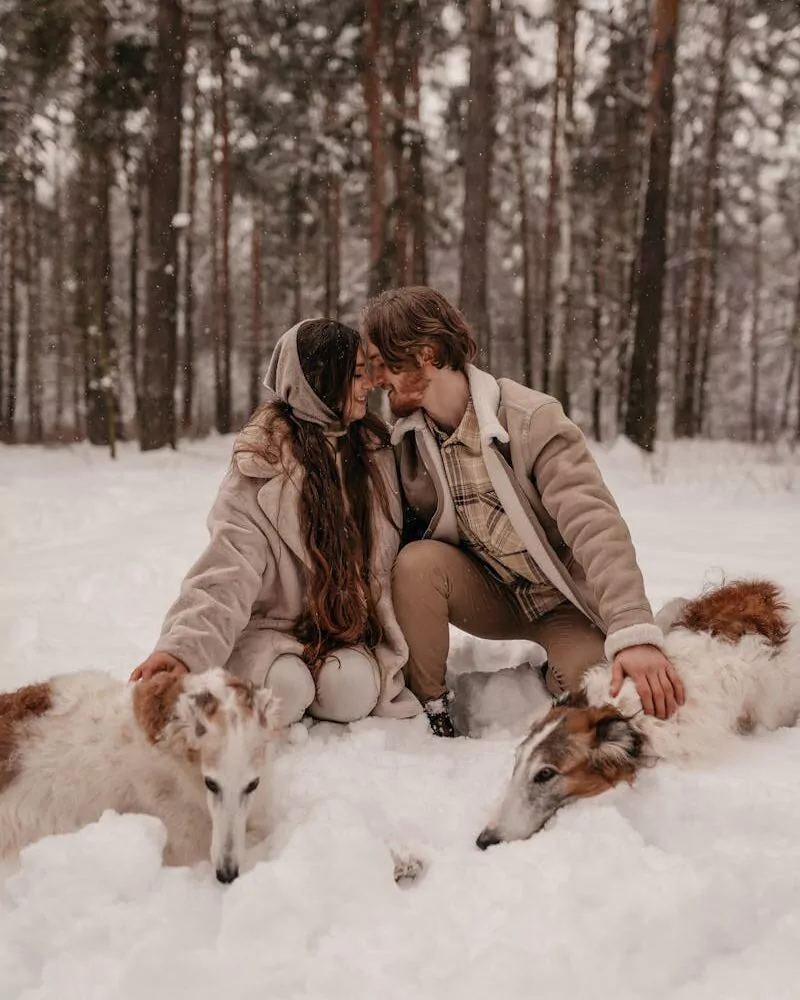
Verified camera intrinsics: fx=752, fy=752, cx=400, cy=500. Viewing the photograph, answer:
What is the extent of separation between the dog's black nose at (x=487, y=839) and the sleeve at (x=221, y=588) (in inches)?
49.0

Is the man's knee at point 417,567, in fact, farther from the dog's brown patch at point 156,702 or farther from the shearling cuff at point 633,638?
the dog's brown patch at point 156,702

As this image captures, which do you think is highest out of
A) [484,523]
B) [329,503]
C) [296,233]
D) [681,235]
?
[681,235]

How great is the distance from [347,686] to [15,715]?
1.30 meters

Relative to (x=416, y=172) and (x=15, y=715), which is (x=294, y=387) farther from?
(x=416, y=172)

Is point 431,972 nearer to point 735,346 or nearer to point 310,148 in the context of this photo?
point 310,148

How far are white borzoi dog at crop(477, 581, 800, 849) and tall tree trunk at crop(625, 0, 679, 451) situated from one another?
7.89 m

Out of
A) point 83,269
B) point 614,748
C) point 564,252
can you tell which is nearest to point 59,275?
point 83,269

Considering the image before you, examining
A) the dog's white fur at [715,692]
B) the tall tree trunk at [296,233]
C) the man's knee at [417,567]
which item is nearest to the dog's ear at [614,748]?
the dog's white fur at [715,692]

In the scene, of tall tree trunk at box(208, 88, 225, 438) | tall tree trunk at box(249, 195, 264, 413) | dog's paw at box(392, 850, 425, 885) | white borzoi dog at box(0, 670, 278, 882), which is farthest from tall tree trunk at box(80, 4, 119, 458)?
dog's paw at box(392, 850, 425, 885)

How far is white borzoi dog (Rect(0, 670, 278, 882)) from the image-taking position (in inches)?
91.7

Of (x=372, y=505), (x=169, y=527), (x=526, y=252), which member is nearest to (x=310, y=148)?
(x=526, y=252)

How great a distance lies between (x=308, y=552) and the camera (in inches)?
132

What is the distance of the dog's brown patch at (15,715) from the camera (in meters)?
2.51

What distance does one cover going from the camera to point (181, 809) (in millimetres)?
2475
